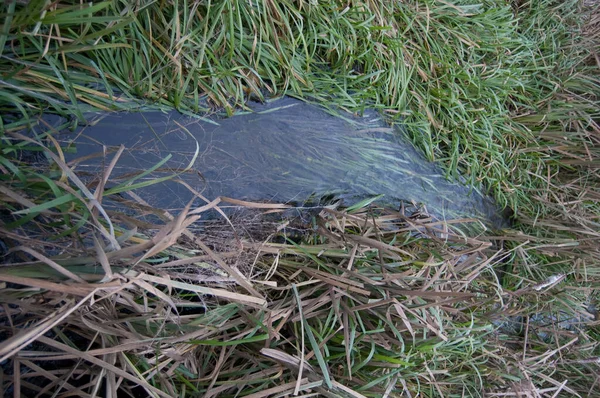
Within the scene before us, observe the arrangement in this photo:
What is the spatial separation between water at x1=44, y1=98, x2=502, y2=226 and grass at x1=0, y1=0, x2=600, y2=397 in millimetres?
64

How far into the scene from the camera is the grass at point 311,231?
3.34ft

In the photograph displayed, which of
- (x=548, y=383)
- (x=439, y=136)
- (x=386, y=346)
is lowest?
(x=548, y=383)

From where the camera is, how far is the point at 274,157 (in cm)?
149

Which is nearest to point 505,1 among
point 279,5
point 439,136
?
point 439,136

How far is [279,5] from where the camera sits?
4.64ft

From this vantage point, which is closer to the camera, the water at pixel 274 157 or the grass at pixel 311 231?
the grass at pixel 311 231

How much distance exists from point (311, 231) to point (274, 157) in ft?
0.97

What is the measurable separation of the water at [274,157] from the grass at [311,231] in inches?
A: 2.5

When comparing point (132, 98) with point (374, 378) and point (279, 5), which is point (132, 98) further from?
point (374, 378)

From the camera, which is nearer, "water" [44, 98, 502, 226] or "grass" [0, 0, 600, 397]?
"grass" [0, 0, 600, 397]

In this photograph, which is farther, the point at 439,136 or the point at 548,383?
the point at 548,383

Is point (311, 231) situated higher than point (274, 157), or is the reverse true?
point (274, 157)

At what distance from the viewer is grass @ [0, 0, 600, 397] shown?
3.34ft

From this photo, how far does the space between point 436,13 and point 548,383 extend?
5.74 feet
